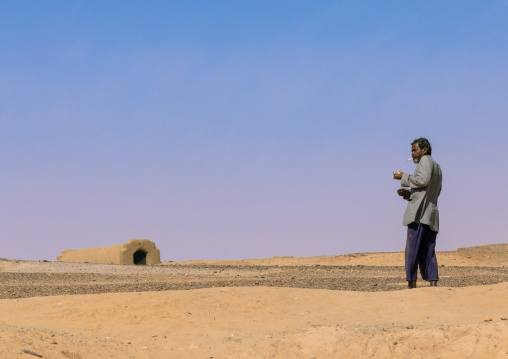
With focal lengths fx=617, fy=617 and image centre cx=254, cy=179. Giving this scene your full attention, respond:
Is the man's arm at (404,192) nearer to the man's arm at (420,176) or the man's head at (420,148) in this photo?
the man's arm at (420,176)

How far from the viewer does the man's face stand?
9.27 meters

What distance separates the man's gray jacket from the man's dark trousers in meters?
0.11

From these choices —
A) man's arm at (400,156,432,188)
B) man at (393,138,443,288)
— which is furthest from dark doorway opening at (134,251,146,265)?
man's arm at (400,156,432,188)

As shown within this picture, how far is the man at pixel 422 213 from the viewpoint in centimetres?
897

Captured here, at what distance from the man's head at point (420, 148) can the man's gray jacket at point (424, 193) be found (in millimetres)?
138

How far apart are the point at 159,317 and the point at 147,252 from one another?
18.6 m

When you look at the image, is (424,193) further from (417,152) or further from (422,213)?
(417,152)

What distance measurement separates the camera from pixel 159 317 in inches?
285

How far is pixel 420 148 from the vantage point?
9289 mm

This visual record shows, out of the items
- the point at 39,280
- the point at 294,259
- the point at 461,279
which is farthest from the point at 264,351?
the point at 294,259

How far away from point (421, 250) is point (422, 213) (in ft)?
1.86

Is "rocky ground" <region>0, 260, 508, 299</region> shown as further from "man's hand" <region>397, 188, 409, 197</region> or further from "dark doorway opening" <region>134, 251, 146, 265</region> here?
"dark doorway opening" <region>134, 251, 146, 265</region>

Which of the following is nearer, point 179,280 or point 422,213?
point 422,213

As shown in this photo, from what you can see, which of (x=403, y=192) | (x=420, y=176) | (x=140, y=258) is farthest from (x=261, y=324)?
(x=140, y=258)
